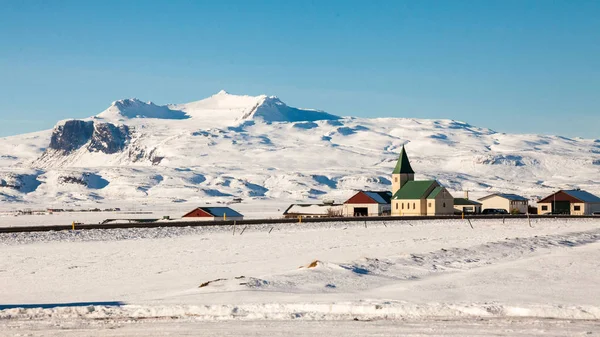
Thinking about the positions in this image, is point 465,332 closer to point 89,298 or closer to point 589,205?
point 89,298

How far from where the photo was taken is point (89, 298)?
25656 millimetres

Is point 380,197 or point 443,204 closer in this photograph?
point 443,204

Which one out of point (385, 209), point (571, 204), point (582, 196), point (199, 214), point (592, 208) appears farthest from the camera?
point (582, 196)

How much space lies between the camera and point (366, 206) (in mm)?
113000

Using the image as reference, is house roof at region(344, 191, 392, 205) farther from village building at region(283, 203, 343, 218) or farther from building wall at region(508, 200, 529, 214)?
building wall at region(508, 200, 529, 214)

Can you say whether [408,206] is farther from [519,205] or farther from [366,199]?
[519,205]

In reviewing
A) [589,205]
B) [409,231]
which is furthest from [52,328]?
[589,205]

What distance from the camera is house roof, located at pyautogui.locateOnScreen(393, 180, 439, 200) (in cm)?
10625

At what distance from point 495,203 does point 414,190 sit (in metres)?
23.3

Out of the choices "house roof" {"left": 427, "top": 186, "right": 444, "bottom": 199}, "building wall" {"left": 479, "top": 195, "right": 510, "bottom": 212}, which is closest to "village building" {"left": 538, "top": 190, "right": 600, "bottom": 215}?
"building wall" {"left": 479, "top": 195, "right": 510, "bottom": 212}

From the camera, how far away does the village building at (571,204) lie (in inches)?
4375

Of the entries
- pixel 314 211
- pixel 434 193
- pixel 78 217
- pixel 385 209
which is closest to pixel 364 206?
pixel 385 209

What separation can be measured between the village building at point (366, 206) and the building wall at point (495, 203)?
2048 centimetres

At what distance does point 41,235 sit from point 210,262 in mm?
21419
